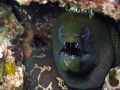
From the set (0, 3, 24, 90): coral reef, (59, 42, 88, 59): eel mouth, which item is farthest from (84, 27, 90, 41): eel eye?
(0, 3, 24, 90): coral reef

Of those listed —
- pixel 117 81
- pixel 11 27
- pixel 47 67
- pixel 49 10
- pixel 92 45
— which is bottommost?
pixel 47 67

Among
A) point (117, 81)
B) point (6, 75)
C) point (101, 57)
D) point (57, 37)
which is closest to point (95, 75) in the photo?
point (101, 57)

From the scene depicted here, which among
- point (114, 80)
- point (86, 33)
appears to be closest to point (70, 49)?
point (86, 33)

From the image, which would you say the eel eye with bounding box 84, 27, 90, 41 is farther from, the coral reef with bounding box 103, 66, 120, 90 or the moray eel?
the coral reef with bounding box 103, 66, 120, 90

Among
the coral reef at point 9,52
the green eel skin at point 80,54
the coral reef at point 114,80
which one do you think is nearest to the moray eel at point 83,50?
the green eel skin at point 80,54

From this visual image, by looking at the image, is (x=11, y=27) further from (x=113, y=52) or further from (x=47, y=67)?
(x=113, y=52)

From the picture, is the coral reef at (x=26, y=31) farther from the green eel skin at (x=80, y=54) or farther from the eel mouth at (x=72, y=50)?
the eel mouth at (x=72, y=50)
